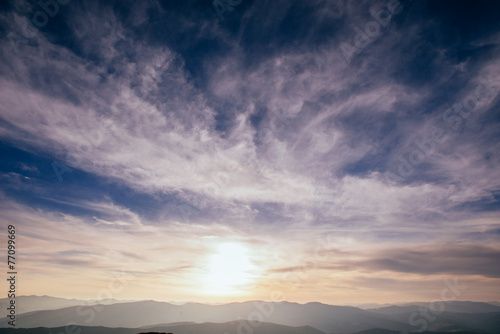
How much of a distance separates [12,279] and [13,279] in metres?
0.22

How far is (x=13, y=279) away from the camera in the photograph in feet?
168

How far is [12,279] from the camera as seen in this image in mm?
51094
